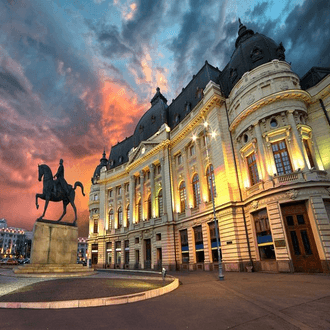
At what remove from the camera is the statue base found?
59.2 feet

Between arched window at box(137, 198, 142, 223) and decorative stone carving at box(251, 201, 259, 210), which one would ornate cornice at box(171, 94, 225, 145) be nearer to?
decorative stone carving at box(251, 201, 259, 210)

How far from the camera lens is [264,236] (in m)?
21.5

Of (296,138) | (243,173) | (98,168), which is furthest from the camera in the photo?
(98,168)

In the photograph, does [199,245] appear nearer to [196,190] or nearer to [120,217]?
[196,190]

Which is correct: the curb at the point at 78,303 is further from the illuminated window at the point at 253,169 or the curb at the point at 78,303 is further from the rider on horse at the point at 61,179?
the illuminated window at the point at 253,169

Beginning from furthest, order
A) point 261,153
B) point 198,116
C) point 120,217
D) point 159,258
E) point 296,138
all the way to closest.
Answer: point 120,217 < point 159,258 < point 198,116 < point 261,153 < point 296,138

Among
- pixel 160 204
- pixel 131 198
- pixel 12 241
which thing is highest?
pixel 12 241

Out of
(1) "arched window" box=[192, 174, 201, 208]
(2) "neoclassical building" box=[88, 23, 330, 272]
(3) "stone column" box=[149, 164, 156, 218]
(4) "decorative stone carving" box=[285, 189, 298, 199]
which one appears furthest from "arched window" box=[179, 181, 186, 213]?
(4) "decorative stone carving" box=[285, 189, 298, 199]

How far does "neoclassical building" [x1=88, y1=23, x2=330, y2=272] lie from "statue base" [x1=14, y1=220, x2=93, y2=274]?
43.8ft

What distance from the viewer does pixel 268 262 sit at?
20.4 meters

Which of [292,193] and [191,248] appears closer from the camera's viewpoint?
[292,193]

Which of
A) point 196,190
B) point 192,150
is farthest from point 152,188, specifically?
point 192,150

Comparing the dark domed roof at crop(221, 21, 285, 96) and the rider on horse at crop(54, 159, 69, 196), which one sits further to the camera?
the dark domed roof at crop(221, 21, 285, 96)

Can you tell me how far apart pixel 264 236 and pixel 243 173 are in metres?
7.16
